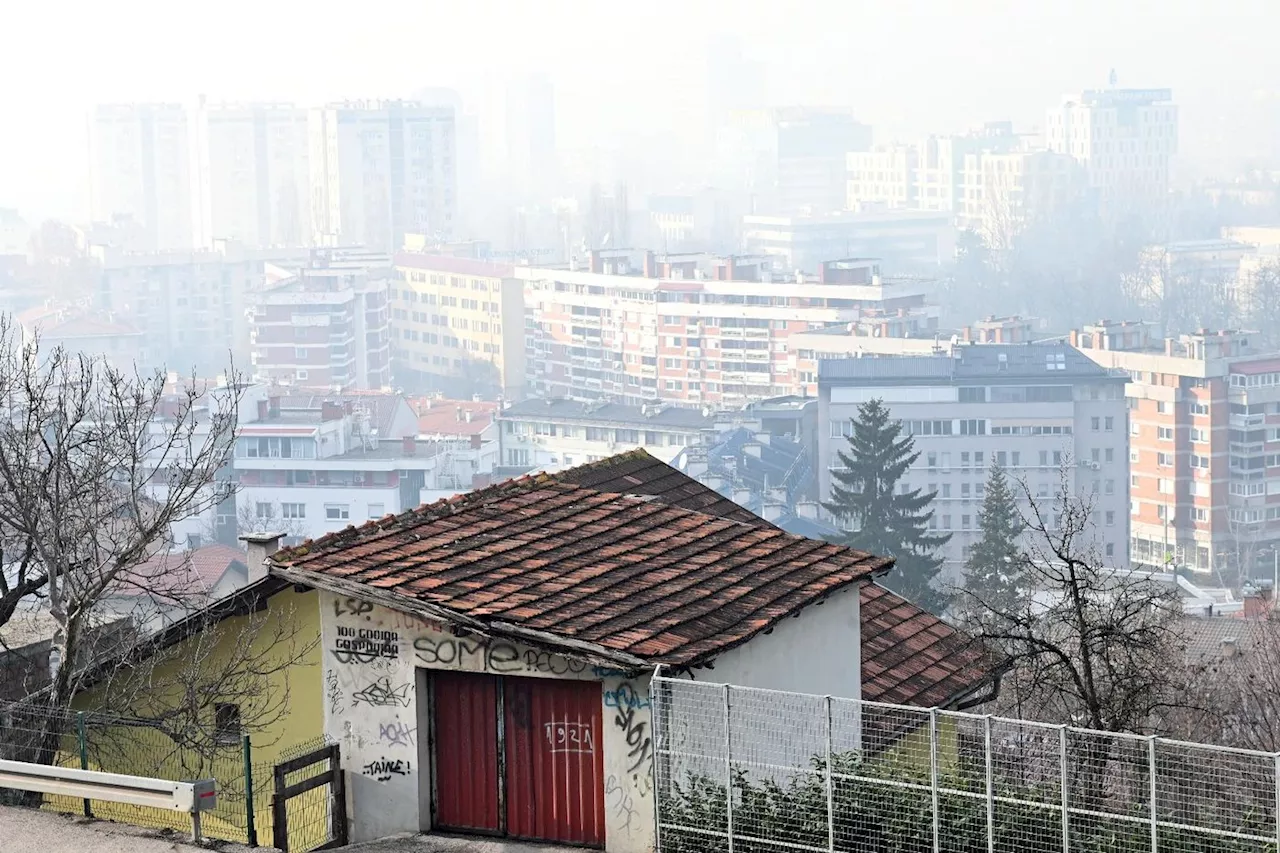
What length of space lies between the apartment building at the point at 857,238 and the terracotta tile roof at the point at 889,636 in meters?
171

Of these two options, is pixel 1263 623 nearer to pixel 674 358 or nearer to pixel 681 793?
pixel 681 793

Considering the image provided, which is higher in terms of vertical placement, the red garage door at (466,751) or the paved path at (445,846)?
the red garage door at (466,751)

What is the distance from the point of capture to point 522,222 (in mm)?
187500

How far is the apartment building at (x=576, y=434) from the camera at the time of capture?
100000mm

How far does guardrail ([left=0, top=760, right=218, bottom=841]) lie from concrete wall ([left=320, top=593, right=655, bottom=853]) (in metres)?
0.69

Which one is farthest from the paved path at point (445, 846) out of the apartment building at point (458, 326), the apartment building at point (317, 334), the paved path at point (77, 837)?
the apartment building at point (458, 326)

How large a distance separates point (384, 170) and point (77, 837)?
598 ft

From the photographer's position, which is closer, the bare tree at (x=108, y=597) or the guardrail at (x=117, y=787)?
the guardrail at (x=117, y=787)

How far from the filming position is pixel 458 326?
143 metres

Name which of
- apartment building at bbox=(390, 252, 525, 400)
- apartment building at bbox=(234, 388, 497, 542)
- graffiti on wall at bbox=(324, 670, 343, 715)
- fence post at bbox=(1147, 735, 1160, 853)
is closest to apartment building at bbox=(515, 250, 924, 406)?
apartment building at bbox=(390, 252, 525, 400)

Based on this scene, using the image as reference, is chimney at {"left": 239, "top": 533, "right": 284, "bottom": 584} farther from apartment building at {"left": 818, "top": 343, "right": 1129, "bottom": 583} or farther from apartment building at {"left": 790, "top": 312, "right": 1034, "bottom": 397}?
apartment building at {"left": 790, "top": 312, "right": 1034, "bottom": 397}

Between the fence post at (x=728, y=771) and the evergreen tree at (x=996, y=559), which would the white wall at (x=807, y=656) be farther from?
the evergreen tree at (x=996, y=559)

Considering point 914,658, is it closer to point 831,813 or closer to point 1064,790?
point 831,813

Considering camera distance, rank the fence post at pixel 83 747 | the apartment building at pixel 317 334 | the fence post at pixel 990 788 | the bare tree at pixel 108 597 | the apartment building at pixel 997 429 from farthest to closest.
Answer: the apartment building at pixel 317 334 < the apartment building at pixel 997 429 < the bare tree at pixel 108 597 < the fence post at pixel 83 747 < the fence post at pixel 990 788
